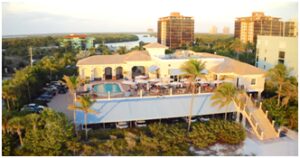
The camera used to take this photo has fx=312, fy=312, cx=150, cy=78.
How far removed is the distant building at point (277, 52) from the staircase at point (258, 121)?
9.86 m

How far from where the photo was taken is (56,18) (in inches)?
1439

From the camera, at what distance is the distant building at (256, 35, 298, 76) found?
1145 inches

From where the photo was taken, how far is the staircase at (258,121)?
1892cm

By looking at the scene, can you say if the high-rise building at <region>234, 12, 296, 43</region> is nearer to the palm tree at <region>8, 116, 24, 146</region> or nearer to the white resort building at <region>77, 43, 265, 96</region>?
the white resort building at <region>77, 43, 265, 96</region>

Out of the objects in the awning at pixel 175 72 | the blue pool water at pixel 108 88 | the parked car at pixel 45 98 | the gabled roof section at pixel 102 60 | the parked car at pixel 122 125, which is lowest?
the parked car at pixel 122 125

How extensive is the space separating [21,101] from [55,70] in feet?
27.7

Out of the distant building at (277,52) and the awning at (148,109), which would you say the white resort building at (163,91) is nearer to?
the awning at (148,109)

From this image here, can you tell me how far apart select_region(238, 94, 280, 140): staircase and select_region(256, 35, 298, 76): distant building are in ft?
32.3

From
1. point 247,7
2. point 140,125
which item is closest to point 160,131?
Result: point 140,125

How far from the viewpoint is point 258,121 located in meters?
19.7

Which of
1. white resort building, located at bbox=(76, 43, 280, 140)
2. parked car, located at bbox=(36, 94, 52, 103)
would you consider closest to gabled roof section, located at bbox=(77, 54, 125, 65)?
white resort building, located at bbox=(76, 43, 280, 140)

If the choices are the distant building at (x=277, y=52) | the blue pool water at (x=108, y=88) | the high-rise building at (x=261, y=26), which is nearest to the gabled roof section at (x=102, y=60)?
the blue pool water at (x=108, y=88)

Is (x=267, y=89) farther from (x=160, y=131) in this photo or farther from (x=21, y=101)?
(x=21, y=101)

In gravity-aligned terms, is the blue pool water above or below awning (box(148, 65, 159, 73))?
below
